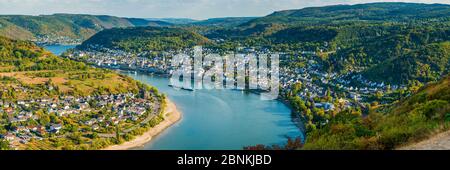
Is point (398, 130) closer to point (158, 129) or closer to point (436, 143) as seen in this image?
point (436, 143)

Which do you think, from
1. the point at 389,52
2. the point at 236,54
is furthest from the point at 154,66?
the point at 389,52

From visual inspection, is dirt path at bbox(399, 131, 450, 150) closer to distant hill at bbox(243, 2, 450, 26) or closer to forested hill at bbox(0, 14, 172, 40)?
distant hill at bbox(243, 2, 450, 26)

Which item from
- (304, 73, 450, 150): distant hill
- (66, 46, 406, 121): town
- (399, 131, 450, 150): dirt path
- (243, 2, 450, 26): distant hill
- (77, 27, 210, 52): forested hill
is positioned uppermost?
(243, 2, 450, 26): distant hill

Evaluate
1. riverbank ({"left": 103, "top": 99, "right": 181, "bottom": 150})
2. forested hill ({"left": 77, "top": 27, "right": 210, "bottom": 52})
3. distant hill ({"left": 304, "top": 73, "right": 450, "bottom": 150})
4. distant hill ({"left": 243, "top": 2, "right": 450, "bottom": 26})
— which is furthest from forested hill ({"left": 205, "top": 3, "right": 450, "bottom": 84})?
distant hill ({"left": 304, "top": 73, "right": 450, "bottom": 150})

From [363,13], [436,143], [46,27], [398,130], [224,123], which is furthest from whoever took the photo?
[46,27]

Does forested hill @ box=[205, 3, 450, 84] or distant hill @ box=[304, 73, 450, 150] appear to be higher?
distant hill @ box=[304, 73, 450, 150]

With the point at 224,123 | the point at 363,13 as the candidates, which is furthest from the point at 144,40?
the point at 224,123
